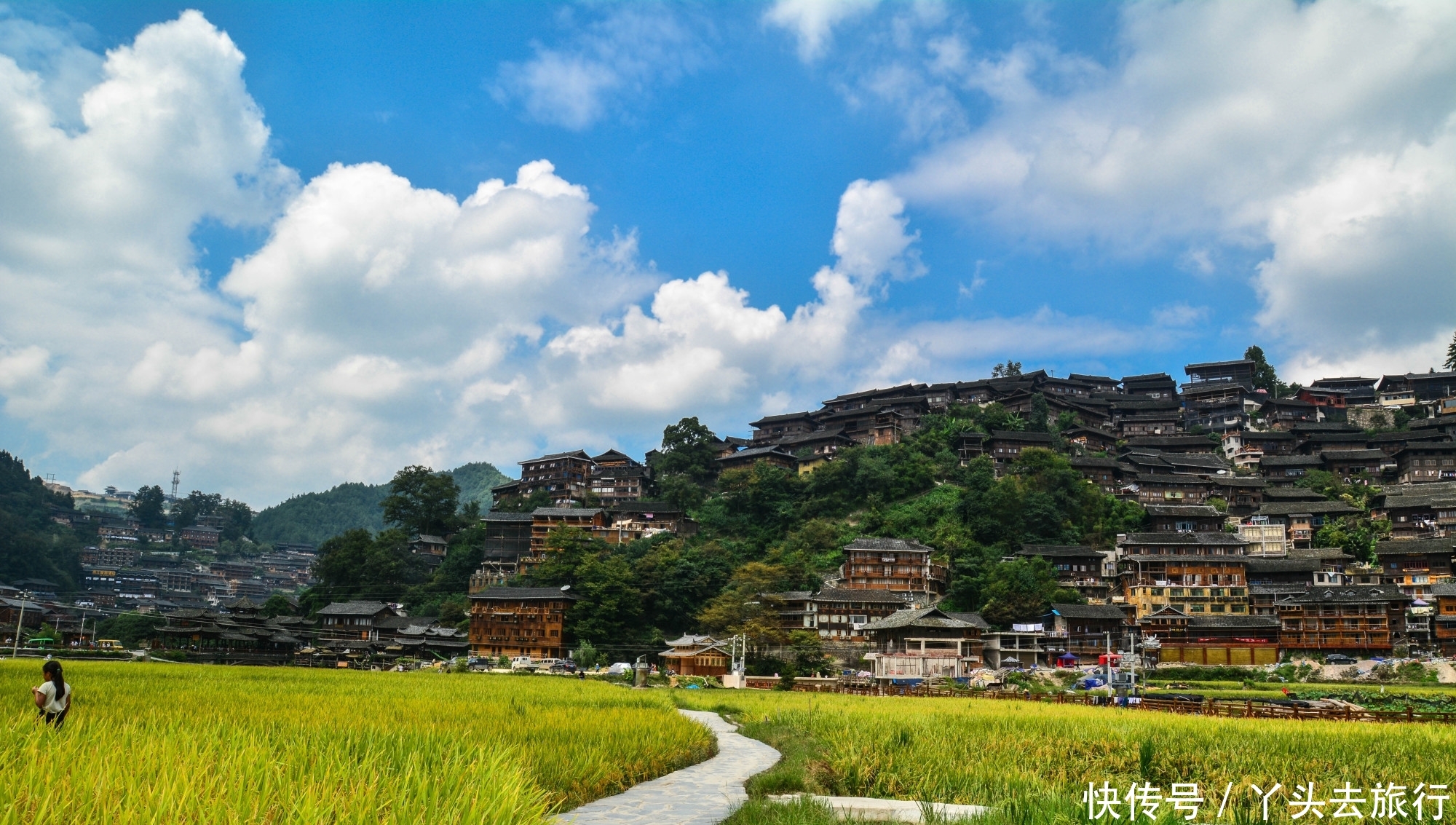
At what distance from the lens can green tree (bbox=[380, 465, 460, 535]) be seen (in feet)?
320

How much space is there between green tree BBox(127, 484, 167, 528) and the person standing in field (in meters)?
164

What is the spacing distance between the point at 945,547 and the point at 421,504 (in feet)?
188

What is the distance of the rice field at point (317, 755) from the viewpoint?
556 centimetres

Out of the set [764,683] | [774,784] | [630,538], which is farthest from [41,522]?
[774,784]

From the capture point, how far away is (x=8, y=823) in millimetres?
4945

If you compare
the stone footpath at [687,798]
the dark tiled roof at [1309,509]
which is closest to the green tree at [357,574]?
the stone footpath at [687,798]

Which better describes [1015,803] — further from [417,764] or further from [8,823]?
[8,823]

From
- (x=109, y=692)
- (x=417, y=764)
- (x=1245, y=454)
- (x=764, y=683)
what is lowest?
(x=764, y=683)

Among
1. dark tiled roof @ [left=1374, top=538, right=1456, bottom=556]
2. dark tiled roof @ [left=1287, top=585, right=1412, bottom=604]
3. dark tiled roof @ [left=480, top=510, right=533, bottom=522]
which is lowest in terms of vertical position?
dark tiled roof @ [left=1287, top=585, right=1412, bottom=604]

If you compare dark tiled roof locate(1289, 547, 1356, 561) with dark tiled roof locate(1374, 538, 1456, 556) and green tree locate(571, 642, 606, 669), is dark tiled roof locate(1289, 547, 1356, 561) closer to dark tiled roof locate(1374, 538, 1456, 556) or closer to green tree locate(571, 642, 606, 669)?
dark tiled roof locate(1374, 538, 1456, 556)

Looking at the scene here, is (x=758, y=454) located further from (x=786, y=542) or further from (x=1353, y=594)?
(x=1353, y=594)

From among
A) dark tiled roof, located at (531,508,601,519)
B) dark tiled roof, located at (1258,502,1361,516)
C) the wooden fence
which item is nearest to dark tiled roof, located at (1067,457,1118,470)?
dark tiled roof, located at (1258,502,1361,516)

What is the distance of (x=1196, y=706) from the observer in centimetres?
3030

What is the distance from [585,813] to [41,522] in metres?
150
